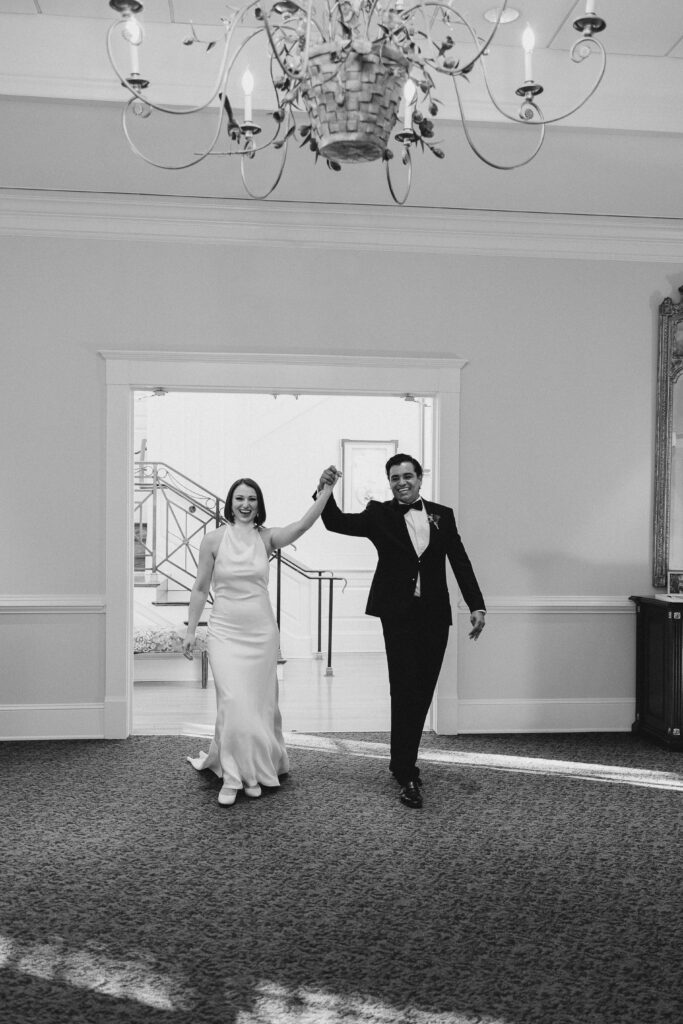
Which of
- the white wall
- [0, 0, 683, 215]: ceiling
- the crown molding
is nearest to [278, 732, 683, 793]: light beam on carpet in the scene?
the white wall

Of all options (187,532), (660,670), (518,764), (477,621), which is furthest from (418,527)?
(187,532)

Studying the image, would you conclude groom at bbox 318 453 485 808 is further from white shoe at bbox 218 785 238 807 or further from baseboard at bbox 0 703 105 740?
baseboard at bbox 0 703 105 740

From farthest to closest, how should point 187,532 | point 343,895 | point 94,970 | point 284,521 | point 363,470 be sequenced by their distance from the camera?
point 187,532, point 284,521, point 363,470, point 343,895, point 94,970

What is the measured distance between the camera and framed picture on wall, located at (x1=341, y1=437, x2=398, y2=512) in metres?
10.7

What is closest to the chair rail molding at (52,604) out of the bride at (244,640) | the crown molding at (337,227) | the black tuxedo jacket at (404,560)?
the bride at (244,640)

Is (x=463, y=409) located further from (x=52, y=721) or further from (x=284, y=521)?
(x=284, y=521)

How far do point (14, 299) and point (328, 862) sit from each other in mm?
3919

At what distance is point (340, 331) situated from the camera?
18.7ft

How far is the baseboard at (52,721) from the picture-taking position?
551 centimetres

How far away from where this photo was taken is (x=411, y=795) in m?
4.30

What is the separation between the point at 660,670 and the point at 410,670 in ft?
6.79

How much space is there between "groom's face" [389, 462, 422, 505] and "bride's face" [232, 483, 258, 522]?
2.42 ft

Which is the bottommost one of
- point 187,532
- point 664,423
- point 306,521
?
point 187,532

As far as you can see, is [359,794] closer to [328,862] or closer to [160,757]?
[328,862]
